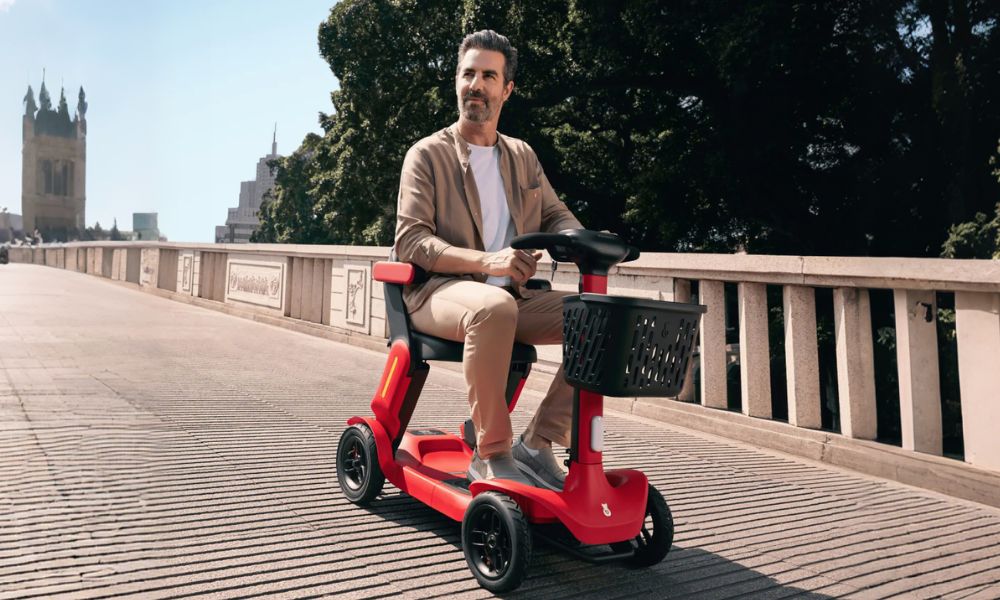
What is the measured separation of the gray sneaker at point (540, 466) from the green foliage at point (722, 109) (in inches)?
439

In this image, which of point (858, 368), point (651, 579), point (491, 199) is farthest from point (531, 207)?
point (858, 368)

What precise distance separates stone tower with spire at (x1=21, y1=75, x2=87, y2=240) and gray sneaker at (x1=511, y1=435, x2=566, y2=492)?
140494mm

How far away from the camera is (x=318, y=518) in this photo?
278 centimetres

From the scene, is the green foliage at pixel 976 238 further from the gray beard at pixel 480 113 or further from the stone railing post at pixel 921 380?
the gray beard at pixel 480 113

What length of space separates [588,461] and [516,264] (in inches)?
23.5

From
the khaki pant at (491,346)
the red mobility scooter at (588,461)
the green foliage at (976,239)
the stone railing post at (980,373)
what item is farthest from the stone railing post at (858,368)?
the green foliage at (976,239)

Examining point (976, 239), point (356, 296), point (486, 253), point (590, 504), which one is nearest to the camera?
point (590, 504)

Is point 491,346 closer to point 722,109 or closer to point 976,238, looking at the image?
point 976,238

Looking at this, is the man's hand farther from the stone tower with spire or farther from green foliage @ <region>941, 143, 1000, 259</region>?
the stone tower with spire

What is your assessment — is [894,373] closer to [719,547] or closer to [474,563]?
[719,547]

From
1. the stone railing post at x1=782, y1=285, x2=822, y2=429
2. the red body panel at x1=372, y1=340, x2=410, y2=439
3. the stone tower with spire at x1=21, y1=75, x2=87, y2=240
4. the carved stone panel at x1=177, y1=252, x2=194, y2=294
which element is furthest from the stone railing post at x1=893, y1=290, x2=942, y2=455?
the stone tower with spire at x1=21, y1=75, x2=87, y2=240

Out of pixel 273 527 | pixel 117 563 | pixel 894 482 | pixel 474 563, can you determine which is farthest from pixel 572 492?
pixel 894 482

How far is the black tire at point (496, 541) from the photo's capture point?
208cm

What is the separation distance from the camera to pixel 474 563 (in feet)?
7.32
